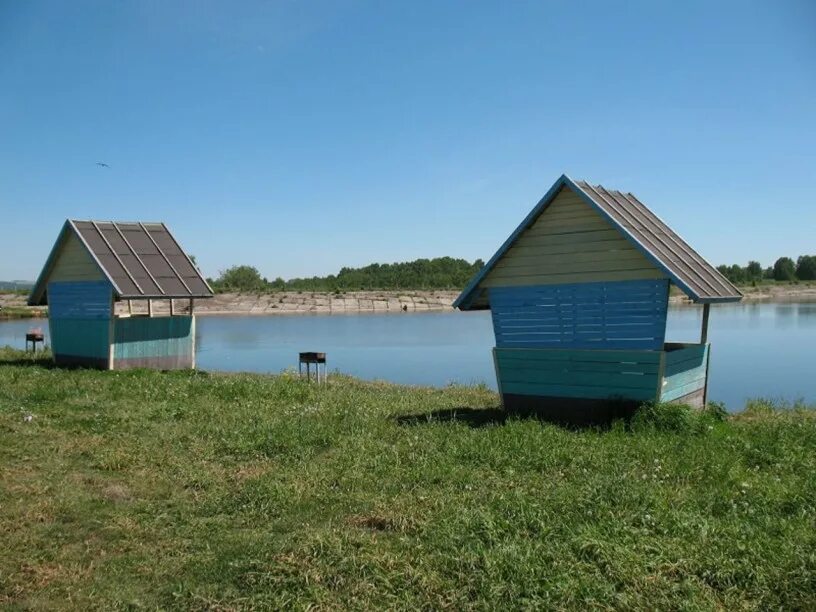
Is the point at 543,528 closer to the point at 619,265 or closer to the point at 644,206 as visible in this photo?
the point at 619,265

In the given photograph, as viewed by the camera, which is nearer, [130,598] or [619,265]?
[130,598]

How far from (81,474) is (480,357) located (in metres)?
22.3

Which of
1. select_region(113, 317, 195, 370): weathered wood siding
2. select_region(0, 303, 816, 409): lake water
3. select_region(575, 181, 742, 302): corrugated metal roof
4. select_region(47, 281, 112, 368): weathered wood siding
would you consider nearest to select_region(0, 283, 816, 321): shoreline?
select_region(0, 303, 816, 409): lake water

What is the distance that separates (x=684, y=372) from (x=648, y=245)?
2.34 meters

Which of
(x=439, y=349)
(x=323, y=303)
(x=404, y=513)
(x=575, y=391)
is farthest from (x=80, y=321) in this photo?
(x=323, y=303)

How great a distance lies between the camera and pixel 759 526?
612cm

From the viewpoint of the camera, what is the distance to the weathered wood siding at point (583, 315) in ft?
36.2

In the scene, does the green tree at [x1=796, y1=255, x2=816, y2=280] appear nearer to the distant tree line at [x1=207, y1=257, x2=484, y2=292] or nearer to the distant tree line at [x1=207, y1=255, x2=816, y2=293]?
the distant tree line at [x1=207, y1=255, x2=816, y2=293]

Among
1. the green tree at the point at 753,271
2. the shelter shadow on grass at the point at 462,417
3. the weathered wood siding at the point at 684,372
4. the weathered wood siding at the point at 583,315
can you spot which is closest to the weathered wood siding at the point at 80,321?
the shelter shadow on grass at the point at 462,417

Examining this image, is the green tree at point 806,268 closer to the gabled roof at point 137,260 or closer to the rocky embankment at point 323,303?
the rocky embankment at point 323,303

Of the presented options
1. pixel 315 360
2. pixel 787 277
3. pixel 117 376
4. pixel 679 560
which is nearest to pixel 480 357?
pixel 315 360

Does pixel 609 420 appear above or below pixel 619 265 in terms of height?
below

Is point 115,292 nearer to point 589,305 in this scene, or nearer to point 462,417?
point 462,417

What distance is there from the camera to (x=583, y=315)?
460 inches
